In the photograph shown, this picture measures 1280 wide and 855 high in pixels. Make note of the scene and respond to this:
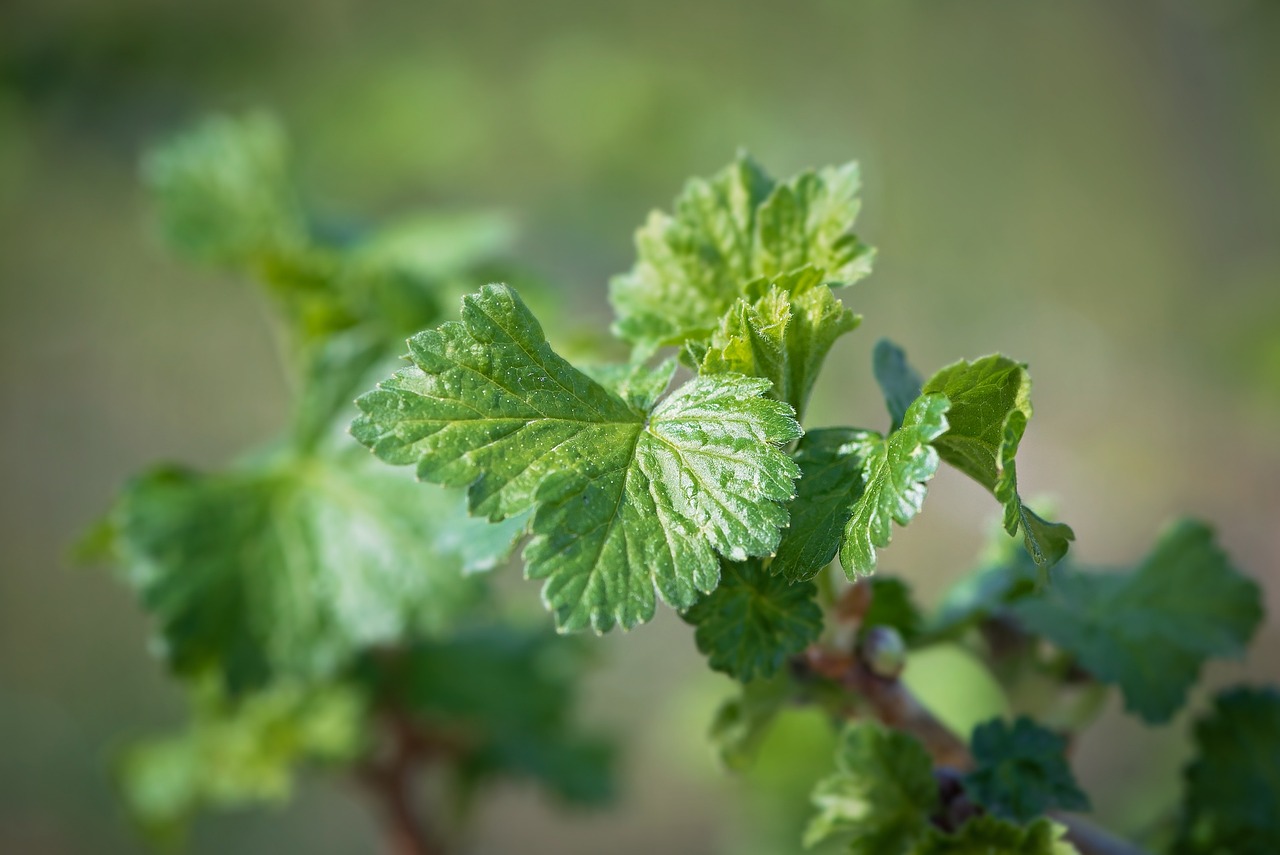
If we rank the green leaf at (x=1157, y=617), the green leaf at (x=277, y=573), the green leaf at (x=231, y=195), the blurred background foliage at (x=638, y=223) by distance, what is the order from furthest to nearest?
1. the blurred background foliage at (x=638, y=223)
2. the green leaf at (x=231, y=195)
3. the green leaf at (x=277, y=573)
4. the green leaf at (x=1157, y=617)

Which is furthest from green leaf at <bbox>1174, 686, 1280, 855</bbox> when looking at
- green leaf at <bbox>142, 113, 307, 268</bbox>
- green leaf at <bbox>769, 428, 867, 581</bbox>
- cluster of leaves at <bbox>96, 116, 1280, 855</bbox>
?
green leaf at <bbox>142, 113, 307, 268</bbox>

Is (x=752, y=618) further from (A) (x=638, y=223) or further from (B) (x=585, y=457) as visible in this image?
(A) (x=638, y=223)

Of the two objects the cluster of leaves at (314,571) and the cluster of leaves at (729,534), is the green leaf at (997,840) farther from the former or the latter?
the cluster of leaves at (314,571)

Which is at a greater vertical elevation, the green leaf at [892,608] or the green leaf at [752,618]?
the green leaf at [892,608]

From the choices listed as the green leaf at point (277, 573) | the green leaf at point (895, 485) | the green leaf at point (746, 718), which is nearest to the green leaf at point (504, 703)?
the green leaf at point (277, 573)

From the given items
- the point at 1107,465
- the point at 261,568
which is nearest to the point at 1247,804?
the point at 261,568

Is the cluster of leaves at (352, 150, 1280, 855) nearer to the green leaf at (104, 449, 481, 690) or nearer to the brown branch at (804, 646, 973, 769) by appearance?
the brown branch at (804, 646, 973, 769)

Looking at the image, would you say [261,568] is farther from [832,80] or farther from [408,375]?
[832,80]
